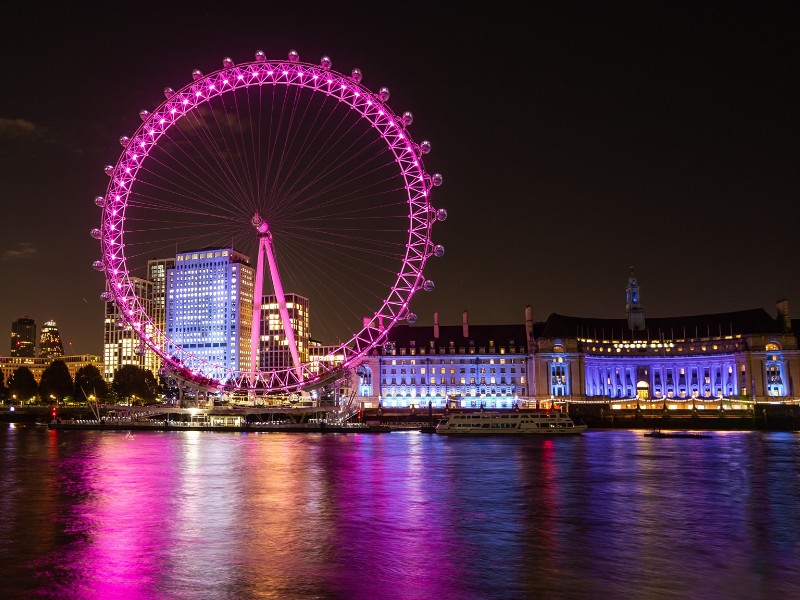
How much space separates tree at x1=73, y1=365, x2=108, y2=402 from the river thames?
331ft

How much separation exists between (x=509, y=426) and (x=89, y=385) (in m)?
87.9

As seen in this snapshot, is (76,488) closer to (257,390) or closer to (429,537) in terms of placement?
(429,537)

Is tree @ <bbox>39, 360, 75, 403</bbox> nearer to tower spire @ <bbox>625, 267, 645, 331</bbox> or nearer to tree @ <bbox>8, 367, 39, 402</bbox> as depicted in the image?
tree @ <bbox>8, 367, 39, 402</bbox>

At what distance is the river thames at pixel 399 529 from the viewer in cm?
2053

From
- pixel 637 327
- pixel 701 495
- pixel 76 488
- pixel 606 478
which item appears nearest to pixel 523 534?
pixel 701 495

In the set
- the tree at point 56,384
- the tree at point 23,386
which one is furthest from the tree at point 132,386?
the tree at point 23,386

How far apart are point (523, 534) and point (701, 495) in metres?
14.6

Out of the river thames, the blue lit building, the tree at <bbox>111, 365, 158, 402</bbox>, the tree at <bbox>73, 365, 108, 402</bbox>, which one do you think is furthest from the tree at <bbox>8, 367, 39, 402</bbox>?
the river thames

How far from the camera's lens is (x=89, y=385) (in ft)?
500

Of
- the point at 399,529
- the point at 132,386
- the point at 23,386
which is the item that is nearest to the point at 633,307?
the point at 132,386

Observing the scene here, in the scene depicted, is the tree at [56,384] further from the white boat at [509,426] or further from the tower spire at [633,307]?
the tower spire at [633,307]

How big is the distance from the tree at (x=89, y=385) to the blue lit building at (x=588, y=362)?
4877 cm

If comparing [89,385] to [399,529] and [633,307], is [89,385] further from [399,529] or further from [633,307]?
[399,529]

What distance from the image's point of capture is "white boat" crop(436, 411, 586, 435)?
97.0m
